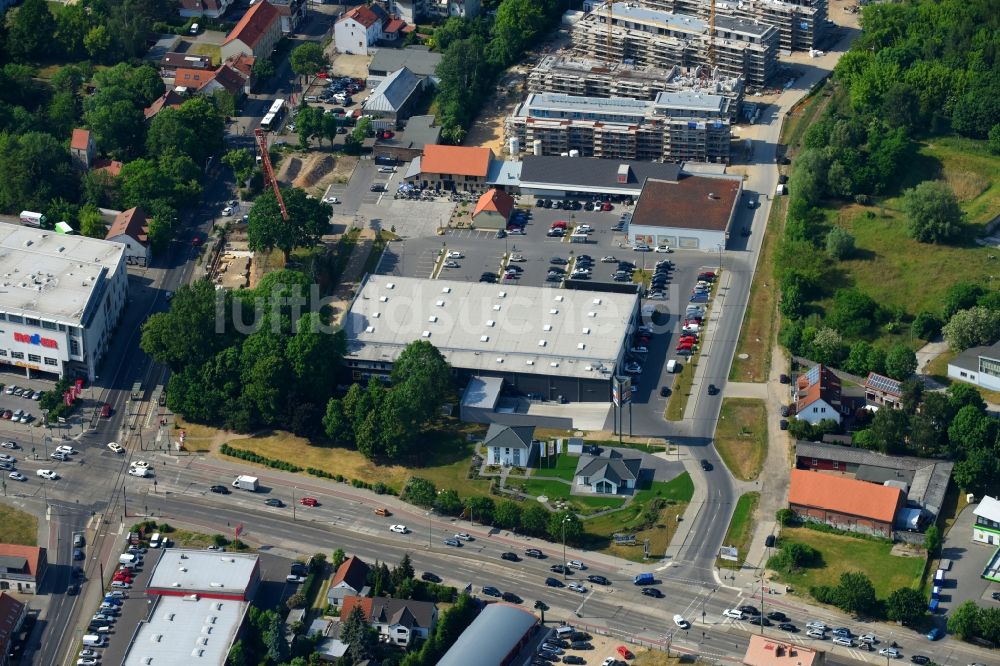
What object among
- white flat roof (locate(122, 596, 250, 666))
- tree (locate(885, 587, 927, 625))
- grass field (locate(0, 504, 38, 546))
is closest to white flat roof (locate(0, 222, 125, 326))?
grass field (locate(0, 504, 38, 546))

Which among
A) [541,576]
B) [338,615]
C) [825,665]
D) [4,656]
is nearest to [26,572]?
[4,656]

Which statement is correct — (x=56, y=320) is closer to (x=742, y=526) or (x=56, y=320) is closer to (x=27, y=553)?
(x=27, y=553)

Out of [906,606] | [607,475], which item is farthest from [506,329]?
[906,606]

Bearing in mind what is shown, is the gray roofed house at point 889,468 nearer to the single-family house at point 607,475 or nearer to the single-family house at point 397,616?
the single-family house at point 607,475

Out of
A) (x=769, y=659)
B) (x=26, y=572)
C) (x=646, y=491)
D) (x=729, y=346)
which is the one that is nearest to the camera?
(x=769, y=659)

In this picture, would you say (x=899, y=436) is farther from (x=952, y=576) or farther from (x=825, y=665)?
(x=825, y=665)
